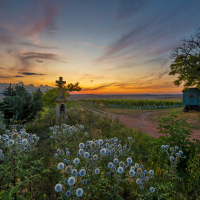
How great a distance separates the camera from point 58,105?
9.90 meters

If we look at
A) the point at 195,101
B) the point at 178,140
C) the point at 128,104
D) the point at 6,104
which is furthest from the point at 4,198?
the point at 128,104

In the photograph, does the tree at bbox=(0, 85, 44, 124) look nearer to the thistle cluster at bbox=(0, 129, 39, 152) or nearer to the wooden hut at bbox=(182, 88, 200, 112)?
the thistle cluster at bbox=(0, 129, 39, 152)

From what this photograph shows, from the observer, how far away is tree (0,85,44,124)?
700 centimetres

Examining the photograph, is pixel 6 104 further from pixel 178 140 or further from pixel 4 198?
pixel 178 140

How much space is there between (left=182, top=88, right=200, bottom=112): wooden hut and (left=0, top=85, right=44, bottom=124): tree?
25.1m

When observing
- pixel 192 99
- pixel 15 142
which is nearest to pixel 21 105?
pixel 15 142

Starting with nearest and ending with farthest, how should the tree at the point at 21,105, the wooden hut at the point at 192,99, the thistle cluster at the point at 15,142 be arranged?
the thistle cluster at the point at 15,142
the tree at the point at 21,105
the wooden hut at the point at 192,99

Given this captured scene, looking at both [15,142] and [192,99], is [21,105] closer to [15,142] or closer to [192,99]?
[15,142]

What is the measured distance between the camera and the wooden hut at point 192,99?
21.1 m

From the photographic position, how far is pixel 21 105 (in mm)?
7066

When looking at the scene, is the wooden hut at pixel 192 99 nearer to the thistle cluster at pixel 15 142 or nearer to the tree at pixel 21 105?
the tree at pixel 21 105

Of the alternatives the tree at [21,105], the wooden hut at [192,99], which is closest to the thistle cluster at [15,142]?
the tree at [21,105]

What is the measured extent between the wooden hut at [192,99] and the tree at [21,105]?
25.1m

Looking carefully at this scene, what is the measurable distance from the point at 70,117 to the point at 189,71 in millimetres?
24429
